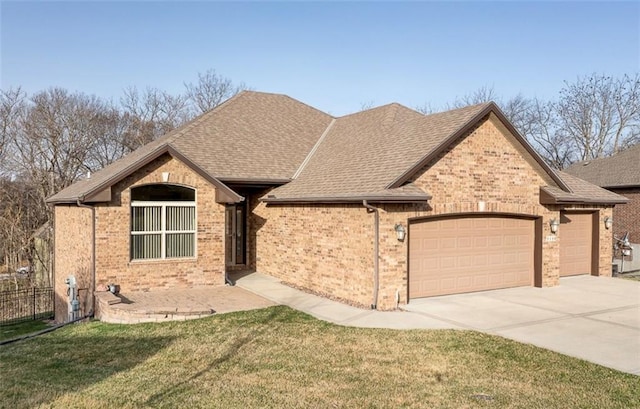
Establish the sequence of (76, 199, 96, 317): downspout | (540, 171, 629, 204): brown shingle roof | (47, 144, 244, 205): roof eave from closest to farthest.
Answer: (47, 144, 244, 205): roof eave
(76, 199, 96, 317): downspout
(540, 171, 629, 204): brown shingle roof

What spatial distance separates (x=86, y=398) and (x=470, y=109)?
433 inches

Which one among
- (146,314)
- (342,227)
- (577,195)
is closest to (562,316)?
(342,227)

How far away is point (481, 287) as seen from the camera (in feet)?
45.6

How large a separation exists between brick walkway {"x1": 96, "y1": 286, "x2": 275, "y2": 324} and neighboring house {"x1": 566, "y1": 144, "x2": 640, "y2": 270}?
19865mm

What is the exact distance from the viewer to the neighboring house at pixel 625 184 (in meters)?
26.6

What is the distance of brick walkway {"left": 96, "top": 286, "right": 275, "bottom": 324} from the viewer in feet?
35.8

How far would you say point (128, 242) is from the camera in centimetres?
1341

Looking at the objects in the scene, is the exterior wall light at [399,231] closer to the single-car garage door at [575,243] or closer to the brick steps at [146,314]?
the brick steps at [146,314]

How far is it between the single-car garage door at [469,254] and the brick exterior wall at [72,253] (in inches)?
334

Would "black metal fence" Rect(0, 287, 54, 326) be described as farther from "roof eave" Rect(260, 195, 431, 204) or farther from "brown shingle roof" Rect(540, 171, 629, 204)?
"brown shingle roof" Rect(540, 171, 629, 204)

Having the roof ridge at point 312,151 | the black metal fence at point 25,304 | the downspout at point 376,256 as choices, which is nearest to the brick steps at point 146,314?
the downspout at point 376,256

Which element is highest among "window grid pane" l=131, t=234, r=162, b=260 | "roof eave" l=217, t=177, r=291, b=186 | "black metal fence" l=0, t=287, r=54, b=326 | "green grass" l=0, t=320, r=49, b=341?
"roof eave" l=217, t=177, r=291, b=186

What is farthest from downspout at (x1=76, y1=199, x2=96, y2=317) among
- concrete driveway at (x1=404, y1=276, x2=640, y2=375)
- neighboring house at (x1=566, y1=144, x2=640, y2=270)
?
neighboring house at (x1=566, y1=144, x2=640, y2=270)

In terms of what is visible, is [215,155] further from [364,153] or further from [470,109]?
[470,109]
